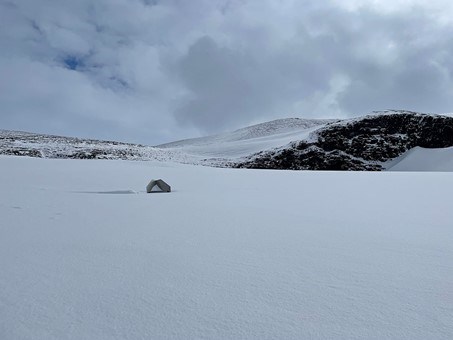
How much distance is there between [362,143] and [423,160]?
760cm

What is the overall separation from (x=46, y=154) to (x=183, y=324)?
40.2m

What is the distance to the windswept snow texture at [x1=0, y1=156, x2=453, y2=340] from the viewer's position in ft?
5.35

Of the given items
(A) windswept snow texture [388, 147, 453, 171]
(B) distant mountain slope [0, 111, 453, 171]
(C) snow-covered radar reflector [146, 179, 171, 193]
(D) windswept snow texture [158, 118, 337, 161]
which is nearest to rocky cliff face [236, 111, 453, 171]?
(B) distant mountain slope [0, 111, 453, 171]

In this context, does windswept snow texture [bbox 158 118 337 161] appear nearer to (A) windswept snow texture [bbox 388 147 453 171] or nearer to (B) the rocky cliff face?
(B) the rocky cliff face

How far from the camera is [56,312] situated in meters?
1.73

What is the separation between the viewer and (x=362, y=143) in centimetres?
4581

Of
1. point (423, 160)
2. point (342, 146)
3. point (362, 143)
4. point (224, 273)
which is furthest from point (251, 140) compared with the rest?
point (224, 273)

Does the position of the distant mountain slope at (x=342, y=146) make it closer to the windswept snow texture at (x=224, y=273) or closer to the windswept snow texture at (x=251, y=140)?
the windswept snow texture at (x=251, y=140)

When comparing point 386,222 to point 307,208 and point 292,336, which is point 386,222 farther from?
point 292,336

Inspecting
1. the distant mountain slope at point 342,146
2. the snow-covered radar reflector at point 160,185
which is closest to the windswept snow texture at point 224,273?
the snow-covered radar reflector at point 160,185

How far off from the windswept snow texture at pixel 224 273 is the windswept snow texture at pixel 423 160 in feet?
136

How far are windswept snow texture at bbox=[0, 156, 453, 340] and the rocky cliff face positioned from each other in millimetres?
39043

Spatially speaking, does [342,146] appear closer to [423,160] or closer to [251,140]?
[423,160]

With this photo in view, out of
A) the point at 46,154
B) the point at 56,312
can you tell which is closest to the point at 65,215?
the point at 56,312
